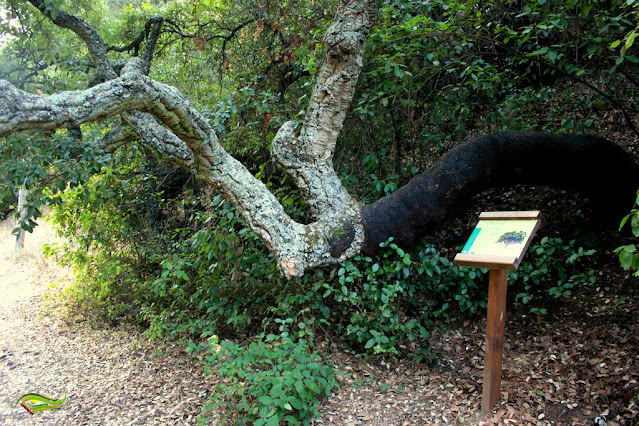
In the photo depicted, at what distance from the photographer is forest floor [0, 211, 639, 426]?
2.53 meters

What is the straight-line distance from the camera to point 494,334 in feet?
8.00

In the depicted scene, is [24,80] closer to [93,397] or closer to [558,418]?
[93,397]

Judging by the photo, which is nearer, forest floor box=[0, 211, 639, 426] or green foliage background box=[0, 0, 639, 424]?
forest floor box=[0, 211, 639, 426]

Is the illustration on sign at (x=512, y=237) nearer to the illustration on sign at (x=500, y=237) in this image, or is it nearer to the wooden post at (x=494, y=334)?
the illustration on sign at (x=500, y=237)

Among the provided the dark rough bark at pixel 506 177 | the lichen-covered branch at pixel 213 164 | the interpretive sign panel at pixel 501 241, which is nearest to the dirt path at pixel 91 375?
the lichen-covered branch at pixel 213 164

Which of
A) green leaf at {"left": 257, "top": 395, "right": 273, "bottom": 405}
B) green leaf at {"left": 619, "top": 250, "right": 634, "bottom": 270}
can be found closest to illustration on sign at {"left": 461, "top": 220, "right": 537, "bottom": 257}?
green leaf at {"left": 619, "top": 250, "right": 634, "bottom": 270}

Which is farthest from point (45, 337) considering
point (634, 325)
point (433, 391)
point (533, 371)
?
point (634, 325)

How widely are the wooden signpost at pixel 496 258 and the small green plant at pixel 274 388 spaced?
101cm

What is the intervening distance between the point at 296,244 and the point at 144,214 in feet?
10.9

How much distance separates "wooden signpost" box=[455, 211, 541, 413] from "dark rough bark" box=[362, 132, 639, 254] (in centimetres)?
92

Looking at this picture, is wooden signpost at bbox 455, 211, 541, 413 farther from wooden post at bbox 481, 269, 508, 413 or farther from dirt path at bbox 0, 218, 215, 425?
dirt path at bbox 0, 218, 215, 425

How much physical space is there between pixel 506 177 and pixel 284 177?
2027 mm

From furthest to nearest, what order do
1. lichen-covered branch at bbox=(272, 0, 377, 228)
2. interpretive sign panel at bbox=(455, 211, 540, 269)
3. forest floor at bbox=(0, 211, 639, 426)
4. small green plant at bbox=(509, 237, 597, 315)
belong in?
1. lichen-covered branch at bbox=(272, 0, 377, 228)
2. small green plant at bbox=(509, 237, 597, 315)
3. forest floor at bbox=(0, 211, 639, 426)
4. interpretive sign panel at bbox=(455, 211, 540, 269)

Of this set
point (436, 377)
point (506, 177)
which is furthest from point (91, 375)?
point (506, 177)
